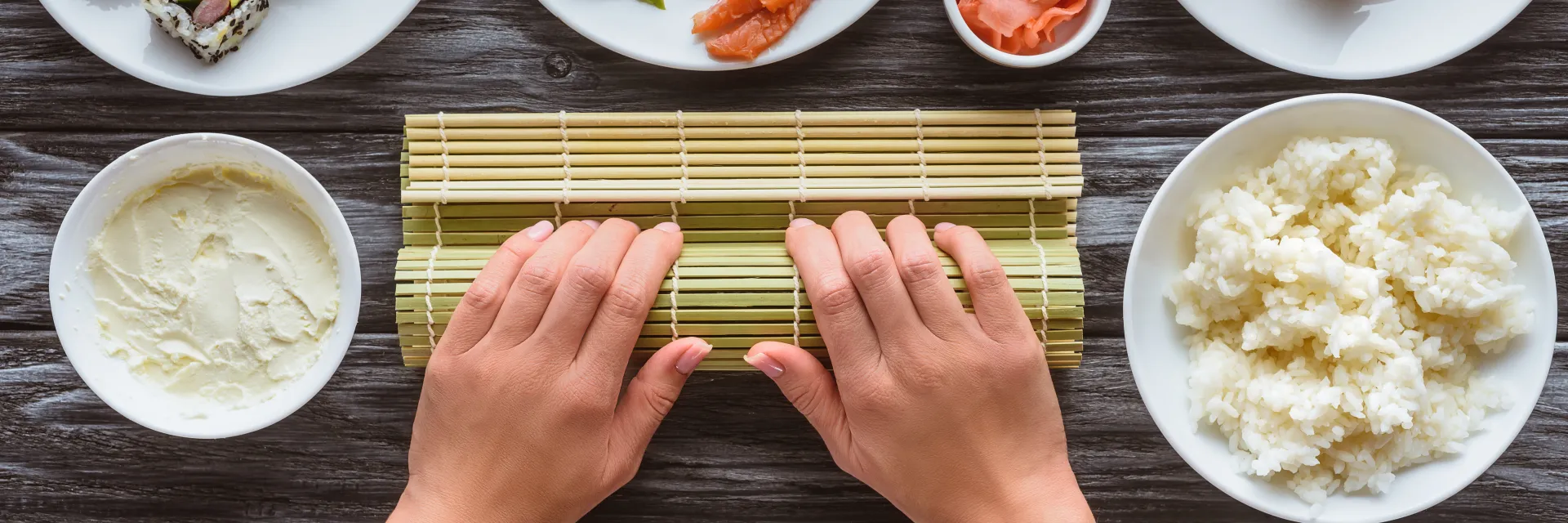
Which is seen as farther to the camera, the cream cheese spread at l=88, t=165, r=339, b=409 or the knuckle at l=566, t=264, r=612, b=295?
the cream cheese spread at l=88, t=165, r=339, b=409

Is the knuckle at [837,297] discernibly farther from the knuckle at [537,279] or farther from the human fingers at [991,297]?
the knuckle at [537,279]

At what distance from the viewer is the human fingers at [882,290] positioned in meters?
1.13

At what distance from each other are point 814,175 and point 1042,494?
0.59 m

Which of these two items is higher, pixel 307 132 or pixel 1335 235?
pixel 307 132

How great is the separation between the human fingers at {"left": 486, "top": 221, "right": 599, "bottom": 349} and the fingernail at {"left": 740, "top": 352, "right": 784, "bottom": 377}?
12.0 inches

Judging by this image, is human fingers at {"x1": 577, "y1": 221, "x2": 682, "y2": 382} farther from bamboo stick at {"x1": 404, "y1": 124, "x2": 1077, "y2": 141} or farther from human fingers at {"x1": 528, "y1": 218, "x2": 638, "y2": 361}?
bamboo stick at {"x1": 404, "y1": 124, "x2": 1077, "y2": 141}

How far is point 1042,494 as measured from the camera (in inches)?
46.6

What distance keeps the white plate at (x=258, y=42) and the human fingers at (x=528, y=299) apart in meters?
0.47

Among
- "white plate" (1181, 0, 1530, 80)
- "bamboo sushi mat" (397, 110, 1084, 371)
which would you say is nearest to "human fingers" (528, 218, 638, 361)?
"bamboo sushi mat" (397, 110, 1084, 371)

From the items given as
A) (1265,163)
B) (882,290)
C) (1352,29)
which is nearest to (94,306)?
(882,290)

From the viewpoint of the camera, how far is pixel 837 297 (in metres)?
1.13

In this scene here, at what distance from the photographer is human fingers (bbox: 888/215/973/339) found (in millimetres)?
1134

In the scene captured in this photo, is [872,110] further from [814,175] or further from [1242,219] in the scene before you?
[1242,219]

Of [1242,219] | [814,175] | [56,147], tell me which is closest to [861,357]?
[814,175]
